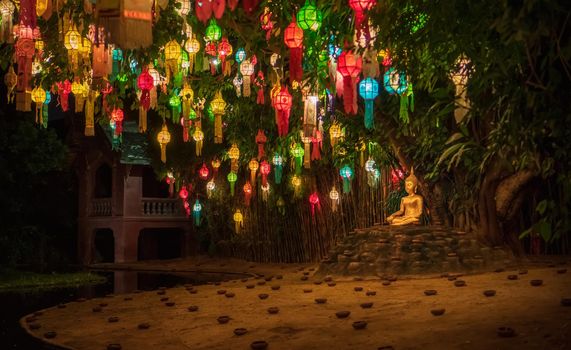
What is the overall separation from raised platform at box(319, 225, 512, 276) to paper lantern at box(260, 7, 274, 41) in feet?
14.3

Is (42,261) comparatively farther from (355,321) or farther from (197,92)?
(355,321)

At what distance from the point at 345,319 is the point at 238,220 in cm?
1306

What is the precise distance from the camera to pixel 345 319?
255 inches

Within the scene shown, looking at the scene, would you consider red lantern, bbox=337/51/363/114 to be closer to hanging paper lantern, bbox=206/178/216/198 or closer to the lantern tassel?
the lantern tassel

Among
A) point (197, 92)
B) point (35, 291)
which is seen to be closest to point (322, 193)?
point (197, 92)

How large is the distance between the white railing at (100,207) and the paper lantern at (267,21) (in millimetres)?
15890

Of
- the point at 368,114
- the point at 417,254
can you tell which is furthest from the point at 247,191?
the point at 368,114

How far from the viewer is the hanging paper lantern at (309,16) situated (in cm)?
664

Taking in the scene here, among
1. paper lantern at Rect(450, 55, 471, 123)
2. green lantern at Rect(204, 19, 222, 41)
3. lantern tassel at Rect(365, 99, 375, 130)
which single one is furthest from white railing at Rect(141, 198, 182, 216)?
paper lantern at Rect(450, 55, 471, 123)

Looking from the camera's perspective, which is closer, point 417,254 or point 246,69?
point 246,69

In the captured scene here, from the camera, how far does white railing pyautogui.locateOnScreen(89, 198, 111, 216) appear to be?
2273cm

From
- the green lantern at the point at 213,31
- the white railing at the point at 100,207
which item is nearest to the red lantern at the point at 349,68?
the green lantern at the point at 213,31

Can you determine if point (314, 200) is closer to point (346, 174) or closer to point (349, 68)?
point (346, 174)

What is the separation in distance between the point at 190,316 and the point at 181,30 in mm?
3850
